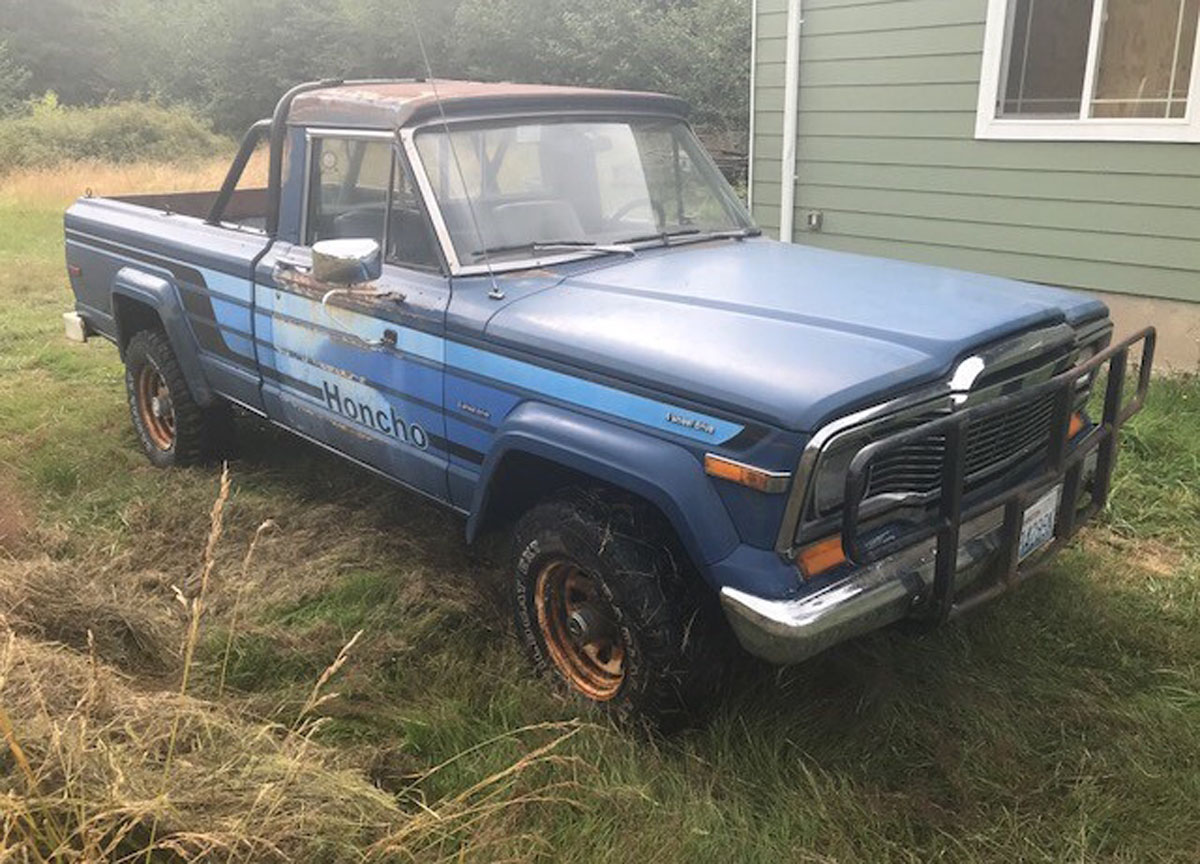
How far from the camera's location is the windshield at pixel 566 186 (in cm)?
368

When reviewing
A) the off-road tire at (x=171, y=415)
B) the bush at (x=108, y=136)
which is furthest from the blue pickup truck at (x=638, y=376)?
the bush at (x=108, y=136)

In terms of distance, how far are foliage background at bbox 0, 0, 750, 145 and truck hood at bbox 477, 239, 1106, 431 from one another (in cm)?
1905

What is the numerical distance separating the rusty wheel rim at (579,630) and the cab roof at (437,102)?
1.76 m

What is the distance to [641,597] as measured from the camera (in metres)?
2.92

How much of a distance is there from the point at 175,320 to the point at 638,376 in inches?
120

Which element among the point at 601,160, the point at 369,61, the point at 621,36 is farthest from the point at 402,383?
the point at 369,61

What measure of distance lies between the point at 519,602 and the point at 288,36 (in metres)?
35.5

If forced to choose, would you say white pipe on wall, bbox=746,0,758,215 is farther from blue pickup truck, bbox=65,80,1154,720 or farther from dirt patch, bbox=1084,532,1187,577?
dirt patch, bbox=1084,532,1187,577

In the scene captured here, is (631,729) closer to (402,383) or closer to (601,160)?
(402,383)

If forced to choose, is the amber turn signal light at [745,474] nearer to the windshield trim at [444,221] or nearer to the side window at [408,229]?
the windshield trim at [444,221]

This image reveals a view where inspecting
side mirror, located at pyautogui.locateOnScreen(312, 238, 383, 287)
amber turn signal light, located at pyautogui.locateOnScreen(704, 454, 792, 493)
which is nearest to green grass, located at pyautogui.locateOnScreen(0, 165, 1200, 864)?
amber turn signal light, located at pyautogui.locateOnScreen(704, 454, 792, 493)

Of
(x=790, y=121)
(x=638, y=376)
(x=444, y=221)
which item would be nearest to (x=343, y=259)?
(x=444, y=221)

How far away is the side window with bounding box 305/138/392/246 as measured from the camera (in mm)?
3875

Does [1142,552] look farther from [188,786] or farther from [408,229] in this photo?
[188,786]
